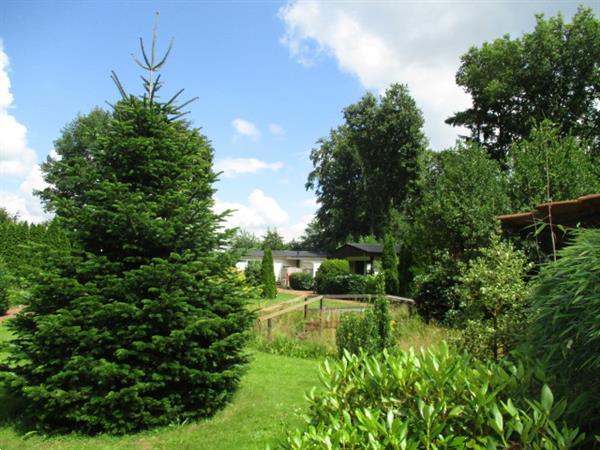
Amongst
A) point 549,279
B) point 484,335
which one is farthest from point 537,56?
point 549,279

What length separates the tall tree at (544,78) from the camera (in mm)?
21578

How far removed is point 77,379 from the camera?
4.27 meters

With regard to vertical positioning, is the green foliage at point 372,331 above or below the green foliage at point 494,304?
below

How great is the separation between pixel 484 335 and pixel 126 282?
4121 millimetres

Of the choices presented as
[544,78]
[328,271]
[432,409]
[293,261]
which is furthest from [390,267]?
[432,409]

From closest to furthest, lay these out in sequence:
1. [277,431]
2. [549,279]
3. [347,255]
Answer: [549,279] < [277,431] < [347,255]

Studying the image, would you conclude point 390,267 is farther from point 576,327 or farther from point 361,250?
point 576,327

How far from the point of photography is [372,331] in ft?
24.5

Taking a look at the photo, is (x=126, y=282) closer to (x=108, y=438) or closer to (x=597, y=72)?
(x=108, y=438)

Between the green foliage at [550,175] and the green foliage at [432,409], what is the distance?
9.81 m

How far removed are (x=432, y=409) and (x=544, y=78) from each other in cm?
2561

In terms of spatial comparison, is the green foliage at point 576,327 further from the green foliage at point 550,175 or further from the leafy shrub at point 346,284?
the leafy shrub at point 346,284

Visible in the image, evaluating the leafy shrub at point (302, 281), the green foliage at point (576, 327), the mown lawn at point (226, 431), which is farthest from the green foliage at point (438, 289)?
the leafy shrub at point (302, 281)

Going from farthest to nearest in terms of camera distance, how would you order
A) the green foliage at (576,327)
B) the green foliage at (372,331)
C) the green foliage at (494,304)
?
1. the green foliage at (372,331)
2. the green foliage at (494,304)
3. the green foliage at (576,327)
